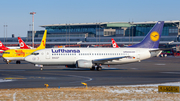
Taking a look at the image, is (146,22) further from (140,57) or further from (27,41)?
(140,57)

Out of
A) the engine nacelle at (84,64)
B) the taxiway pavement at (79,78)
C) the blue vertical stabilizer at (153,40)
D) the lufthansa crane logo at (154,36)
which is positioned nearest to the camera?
the taxiway pavement at (79,78)

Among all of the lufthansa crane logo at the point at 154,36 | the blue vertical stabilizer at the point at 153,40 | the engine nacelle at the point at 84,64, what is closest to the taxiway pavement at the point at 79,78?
the engine nacelle at the point at 84,64

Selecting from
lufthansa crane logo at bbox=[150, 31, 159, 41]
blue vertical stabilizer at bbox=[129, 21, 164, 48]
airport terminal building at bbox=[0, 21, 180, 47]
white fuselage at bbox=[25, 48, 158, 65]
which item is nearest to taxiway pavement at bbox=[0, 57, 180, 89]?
white fuselage at bbox=[25, 48, 158, 65]

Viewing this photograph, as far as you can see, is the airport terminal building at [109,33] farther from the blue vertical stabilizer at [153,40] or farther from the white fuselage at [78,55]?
the white fuselage at [78,55]

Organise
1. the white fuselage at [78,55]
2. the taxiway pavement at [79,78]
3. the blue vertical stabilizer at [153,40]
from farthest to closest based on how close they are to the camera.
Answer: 1. the blue vertical stabilizer at [153,40]
2. the white fuselage at [78,55]
3. the taxiway pavement at [79,78]

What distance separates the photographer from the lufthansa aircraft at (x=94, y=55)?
45844mm

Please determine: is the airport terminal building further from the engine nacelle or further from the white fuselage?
the engine nacelle

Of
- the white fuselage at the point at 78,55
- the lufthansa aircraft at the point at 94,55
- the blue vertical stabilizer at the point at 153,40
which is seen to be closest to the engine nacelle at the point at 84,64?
the lufthansa aircraft at the point at 94,55

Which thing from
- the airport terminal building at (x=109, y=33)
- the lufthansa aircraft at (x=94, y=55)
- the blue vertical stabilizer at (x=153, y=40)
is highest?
the airport terminal building at (x=109, y=33)

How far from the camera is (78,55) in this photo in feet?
154

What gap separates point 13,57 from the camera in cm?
6606

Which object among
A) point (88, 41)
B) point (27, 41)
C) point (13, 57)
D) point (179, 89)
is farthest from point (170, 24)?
A: point (179, 89)

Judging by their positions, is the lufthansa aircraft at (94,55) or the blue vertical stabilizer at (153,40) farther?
the blue vertical stabilizer at (153,40)

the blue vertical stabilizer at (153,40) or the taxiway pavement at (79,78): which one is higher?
the blue vertical stabilizer at (153,40)
